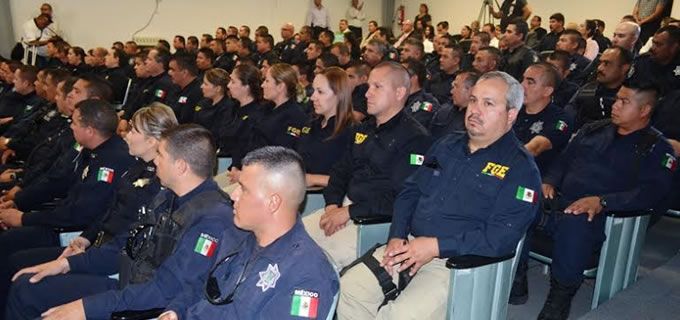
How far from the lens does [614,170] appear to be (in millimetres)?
2621

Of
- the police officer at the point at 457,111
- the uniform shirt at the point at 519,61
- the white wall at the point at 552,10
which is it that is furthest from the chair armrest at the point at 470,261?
the white wall at the point at 552,10

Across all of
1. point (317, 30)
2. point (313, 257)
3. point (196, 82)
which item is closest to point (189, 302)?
point (313, 257)

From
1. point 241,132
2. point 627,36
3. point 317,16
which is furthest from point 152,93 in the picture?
point 317,16

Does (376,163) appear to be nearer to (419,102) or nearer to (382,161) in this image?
(382,161)

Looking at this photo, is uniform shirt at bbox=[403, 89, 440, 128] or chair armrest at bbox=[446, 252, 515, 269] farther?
uniform shirt at bbox=[403, 89, 440, 128]

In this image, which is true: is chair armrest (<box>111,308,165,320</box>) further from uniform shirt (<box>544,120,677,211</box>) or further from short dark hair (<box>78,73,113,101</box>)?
short dark hair (<box>78,73,113,101</box>)

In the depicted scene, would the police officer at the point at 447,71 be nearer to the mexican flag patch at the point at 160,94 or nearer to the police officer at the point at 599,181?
the police officer at the point at 599,181

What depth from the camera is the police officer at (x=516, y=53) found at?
5504mm

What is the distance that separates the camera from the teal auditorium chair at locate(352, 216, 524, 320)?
1.86 meters

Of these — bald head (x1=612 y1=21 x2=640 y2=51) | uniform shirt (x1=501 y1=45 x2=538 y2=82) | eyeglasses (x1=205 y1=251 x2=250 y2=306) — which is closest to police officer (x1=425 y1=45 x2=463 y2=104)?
uniform shirt (x1=501 y1=45 x2=538 y2=82)

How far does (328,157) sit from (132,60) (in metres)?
5.13

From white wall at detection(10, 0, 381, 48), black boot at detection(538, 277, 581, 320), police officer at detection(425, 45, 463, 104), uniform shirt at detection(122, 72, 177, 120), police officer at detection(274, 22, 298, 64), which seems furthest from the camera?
white wall at detection(10, 0, 381, 48)

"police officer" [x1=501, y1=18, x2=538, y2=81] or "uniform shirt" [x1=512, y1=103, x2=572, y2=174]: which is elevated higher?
"police officer" [x1=501, y1=18, x2=538, y2=81]

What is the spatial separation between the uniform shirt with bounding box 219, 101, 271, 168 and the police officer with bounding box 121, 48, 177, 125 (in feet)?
5.37
